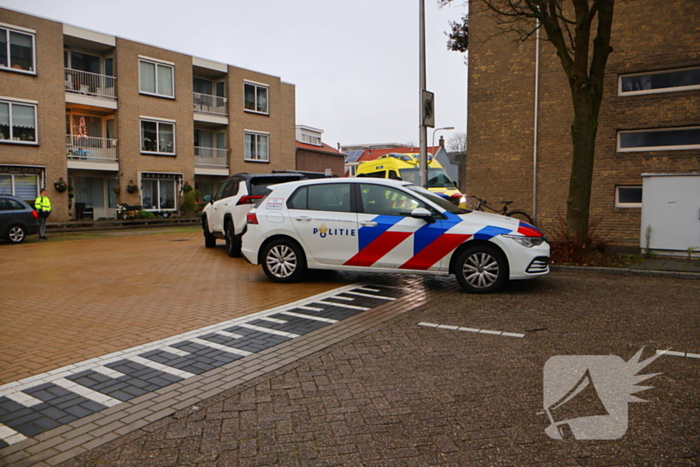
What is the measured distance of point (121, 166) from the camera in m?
28.9

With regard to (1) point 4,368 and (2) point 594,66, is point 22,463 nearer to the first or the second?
(1) point 4,368

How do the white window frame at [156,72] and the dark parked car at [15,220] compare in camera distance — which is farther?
the white window frame at [156,72]

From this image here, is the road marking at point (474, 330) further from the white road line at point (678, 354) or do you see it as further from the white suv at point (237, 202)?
the white suv at point (237, 202)

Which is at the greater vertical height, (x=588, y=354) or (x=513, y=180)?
(x=513, y=180)

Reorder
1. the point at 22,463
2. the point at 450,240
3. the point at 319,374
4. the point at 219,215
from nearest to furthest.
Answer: the point at 22,463 → the point at 319,374 → the point at 450,240 → the point at 219,215

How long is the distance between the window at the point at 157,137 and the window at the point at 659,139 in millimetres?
24487

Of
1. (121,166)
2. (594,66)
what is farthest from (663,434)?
(121,166)

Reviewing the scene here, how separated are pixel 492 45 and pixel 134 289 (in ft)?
39.7

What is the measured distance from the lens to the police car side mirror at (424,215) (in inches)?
315

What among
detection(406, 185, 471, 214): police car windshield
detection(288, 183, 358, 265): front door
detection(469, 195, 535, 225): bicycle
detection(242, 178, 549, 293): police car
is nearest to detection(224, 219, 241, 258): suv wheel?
detection(242, 178, 549, 293): police car

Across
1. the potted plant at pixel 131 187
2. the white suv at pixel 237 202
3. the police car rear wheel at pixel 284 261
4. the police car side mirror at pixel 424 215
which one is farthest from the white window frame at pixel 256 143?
the police car side mirror at pixel 424 215

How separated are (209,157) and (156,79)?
5.93 m

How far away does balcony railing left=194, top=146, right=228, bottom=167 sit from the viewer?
112 feet

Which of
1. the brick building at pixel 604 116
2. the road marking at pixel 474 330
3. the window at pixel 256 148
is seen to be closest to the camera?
the road marking at pixel 474 330
